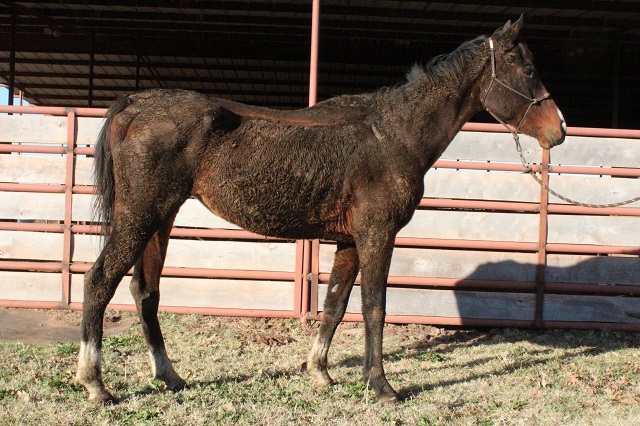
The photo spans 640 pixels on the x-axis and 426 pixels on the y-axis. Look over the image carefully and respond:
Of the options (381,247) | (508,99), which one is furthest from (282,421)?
(508,99)

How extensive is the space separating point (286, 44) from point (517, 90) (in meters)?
8.55

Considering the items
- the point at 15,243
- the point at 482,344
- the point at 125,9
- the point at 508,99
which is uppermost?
the point at 125,9

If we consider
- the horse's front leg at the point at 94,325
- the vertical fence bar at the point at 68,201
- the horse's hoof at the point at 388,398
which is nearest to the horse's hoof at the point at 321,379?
the horse's hoof at the point at 388,398

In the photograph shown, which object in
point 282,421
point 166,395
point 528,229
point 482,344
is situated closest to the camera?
point 282,421

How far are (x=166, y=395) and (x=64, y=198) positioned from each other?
341cm

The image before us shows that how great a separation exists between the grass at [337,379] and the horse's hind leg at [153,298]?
4.8 inches

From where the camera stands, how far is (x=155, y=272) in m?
4.35

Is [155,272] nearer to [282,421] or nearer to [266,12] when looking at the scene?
→ [282,421]

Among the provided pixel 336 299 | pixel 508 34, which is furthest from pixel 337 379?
pixel 508 34

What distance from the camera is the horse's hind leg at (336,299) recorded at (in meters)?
4.55

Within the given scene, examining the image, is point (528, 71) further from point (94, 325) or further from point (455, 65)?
→ point (94, 325)

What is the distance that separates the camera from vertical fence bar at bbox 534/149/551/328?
21.0 ft

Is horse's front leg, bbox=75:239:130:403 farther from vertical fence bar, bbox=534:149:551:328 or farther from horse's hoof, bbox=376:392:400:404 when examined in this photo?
vertical fence bar, bbox=534:149:551:328

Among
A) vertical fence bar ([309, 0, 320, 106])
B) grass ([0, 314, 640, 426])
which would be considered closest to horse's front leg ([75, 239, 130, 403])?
grass ([0, 314, 640, 426])
